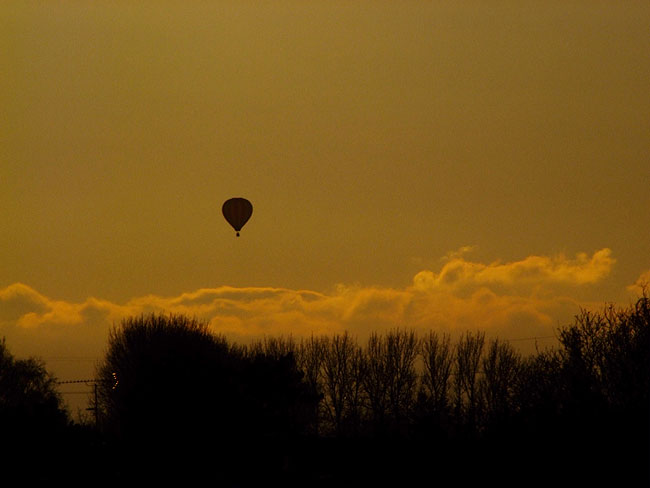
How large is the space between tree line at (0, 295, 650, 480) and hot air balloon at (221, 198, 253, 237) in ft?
33.1

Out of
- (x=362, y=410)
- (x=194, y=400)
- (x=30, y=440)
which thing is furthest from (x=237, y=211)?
(x=362, y=410)

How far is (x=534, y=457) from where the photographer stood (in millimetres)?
31234

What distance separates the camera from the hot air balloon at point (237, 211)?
55.5 m

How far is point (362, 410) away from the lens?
83438 mm

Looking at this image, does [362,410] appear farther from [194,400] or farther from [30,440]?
[30,440]

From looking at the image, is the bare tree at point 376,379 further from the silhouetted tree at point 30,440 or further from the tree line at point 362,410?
the silhouetted tree at point 30,440

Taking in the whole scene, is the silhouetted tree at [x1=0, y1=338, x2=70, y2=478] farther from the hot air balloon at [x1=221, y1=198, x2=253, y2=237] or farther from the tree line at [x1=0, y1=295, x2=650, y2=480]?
the hot air balloon at [x1=221, y1=198, x2=253, y2=237]

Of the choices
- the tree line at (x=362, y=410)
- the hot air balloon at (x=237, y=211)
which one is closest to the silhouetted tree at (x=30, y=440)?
the tree line at (x=362, y=410)

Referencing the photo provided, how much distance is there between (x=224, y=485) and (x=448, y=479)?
8.48 metres

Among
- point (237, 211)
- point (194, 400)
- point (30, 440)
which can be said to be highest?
point (237, 211)

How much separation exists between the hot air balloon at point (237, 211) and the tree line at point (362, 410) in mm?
10087

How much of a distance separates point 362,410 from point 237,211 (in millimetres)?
32907

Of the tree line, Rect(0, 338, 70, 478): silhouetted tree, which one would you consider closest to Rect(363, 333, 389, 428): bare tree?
the tree line

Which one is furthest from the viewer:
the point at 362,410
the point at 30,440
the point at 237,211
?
the point at 362,410
